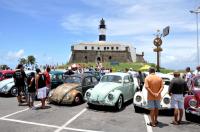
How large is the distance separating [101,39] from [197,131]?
129 m

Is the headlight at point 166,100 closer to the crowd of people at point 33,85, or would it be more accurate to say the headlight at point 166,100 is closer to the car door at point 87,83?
the car door at point 87,83

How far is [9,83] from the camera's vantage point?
1834 cm

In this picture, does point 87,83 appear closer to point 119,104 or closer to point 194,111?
point 119,104

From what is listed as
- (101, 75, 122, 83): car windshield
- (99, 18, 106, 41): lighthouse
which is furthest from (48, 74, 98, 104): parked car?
(99, 18, 106, 41): lighthouse

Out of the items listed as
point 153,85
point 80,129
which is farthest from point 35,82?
point 153,85

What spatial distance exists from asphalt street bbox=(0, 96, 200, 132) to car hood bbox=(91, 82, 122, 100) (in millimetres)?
605

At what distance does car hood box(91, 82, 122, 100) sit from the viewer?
1358 centimetres

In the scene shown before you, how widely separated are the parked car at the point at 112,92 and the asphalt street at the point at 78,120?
15.5 inches

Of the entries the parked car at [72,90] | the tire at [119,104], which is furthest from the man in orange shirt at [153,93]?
the parked car at [72,90]

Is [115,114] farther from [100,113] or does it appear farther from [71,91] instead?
[71,91]

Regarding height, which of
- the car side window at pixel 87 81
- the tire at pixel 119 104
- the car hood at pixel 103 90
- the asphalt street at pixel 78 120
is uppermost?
the car side window at pixel 87 81

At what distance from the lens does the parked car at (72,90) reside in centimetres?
1467

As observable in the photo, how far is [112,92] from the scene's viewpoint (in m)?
13.7

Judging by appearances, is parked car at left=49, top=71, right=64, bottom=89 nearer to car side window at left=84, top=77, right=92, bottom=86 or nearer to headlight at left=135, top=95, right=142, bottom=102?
car side window at left=84, top=77, right=92, bottom=86
